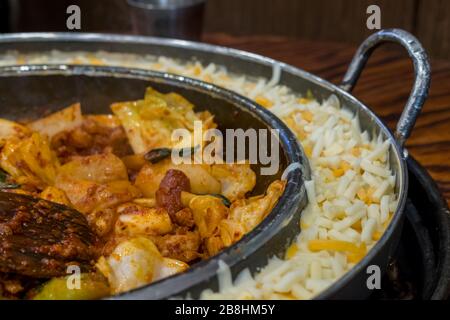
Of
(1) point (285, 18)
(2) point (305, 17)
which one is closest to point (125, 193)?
(2) point (305, 17)

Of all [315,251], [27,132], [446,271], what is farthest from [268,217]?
[27,132]

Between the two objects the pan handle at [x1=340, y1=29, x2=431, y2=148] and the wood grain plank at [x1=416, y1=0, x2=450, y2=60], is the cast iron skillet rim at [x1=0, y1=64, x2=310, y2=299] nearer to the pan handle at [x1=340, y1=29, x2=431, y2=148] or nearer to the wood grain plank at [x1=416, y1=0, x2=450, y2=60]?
the pan handle at [x1=340, y1=29, x2=431, y2=148]

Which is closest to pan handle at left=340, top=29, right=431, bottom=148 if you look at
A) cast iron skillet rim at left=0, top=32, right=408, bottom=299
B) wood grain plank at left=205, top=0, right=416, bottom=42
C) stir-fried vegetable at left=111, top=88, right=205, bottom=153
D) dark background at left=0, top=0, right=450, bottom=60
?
cast iron skillet rim at left=0, top=32, right=408, bottom=299

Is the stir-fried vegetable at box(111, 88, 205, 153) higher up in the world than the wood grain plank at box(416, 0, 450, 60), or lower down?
lower down

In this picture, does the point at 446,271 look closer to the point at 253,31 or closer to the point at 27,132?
the point at 27,132

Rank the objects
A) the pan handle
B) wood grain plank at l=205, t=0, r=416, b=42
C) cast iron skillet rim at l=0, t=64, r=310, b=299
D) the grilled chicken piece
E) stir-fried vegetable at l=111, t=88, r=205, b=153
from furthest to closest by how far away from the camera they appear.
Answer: wood grain plank at l=205, t=0, r=416, b=42
stir-fried vegetable at l=111, t=88, r=205, b=153
the pan handle
the grilled chicken piece
cast iron skillet rim at l=0, t=64, r=310, b=299

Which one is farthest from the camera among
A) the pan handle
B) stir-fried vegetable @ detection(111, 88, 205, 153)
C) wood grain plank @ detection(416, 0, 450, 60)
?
wood grain plank @ detection(416, 0, 450, 60)

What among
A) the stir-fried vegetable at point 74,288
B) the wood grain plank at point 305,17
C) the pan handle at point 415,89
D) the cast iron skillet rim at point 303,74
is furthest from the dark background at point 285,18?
the stir-fried vegetable at point 74,288
